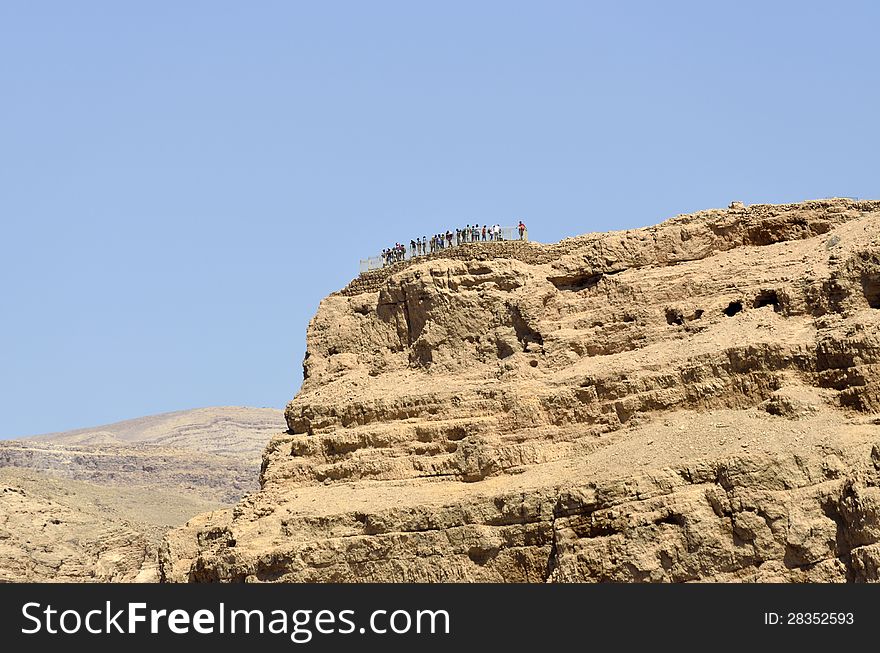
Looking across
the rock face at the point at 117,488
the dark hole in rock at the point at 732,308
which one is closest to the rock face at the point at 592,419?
the dark hole in rock at the point at 732,308

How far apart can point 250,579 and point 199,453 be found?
78402 millimetres

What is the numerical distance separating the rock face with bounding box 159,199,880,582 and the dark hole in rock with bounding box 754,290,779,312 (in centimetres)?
4

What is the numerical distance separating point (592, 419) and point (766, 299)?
15.5ft

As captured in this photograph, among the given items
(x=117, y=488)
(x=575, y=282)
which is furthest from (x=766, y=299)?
(x=117, y=488)

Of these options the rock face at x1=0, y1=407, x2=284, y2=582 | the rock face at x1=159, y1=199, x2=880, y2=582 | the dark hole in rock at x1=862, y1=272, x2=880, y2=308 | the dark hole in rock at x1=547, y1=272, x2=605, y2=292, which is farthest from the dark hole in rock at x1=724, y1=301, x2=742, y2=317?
the rock face at x1=0, y1=407, x2=284, y2=582

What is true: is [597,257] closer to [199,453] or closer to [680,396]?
[680,396]

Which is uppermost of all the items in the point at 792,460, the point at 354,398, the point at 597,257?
the point at 597,257

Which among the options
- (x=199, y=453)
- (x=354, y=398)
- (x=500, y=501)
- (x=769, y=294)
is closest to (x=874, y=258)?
(x=769, y=294)

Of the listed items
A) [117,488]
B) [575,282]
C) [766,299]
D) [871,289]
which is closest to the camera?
[871,289]

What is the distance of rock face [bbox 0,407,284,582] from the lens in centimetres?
6450

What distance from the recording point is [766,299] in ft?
152

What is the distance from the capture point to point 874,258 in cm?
4438

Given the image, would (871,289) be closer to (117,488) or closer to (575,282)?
(575,282)

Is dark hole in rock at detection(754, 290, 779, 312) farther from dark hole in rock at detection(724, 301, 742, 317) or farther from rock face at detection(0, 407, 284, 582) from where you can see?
rock face at detection(0, 407, 284, 582)
